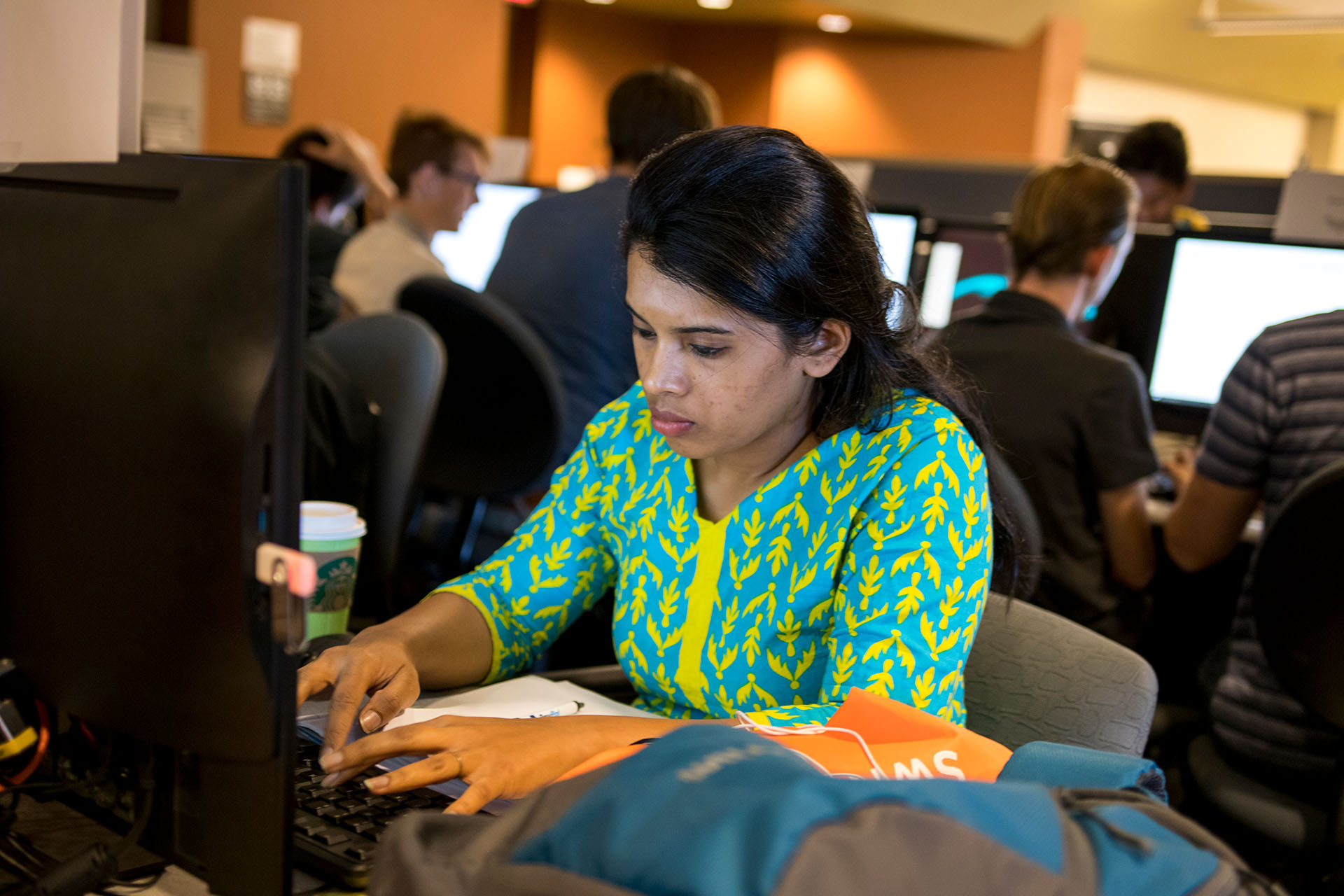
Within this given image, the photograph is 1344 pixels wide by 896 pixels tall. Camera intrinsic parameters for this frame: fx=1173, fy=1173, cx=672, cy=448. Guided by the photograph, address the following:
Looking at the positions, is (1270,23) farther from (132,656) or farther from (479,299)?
(132,656)

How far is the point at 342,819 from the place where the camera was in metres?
0.71

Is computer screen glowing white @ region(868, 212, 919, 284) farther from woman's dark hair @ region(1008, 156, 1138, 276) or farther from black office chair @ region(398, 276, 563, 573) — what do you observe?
black office chair @ region(398, 276, 563, 573)

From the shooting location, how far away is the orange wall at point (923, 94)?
880 cm

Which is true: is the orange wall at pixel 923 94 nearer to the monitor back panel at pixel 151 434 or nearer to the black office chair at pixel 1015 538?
the black office chair at pixel 1015 538

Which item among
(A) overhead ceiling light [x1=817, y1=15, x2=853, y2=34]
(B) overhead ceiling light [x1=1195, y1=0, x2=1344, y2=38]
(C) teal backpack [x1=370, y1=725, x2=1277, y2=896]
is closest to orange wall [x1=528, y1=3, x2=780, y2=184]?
(A) overhead ceiling light [x1=817, y1=15, x2=853, y2=34]

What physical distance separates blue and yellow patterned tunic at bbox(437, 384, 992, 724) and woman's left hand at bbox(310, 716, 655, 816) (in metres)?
0.15

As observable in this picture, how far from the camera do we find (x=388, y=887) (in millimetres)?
477

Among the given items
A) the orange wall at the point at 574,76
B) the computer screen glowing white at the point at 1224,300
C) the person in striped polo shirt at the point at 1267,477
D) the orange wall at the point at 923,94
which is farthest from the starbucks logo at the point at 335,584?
the orange wall at the point at 574,76

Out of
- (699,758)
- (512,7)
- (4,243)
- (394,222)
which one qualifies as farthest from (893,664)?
(512,7)

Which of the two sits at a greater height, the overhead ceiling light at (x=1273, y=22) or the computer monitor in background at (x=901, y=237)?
the overhead ceiling light at (x=1273, y=22)

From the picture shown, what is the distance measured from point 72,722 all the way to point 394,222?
264cm

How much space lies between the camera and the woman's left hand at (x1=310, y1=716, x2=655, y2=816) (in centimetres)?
72

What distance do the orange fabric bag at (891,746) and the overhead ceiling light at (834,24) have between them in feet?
27.6

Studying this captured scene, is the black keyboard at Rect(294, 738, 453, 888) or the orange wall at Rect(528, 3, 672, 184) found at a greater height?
the orange wall at Rect(528, 3, 672, 184)
